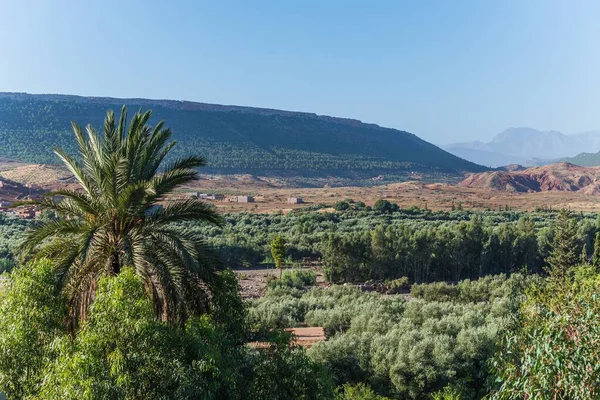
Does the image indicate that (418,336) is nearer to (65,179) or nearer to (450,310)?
(450,310)

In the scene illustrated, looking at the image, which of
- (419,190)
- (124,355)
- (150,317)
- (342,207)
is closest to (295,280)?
(150,317)

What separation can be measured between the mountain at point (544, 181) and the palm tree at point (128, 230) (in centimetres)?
12102

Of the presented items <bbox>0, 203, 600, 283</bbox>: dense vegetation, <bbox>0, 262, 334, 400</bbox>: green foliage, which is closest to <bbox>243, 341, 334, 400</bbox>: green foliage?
<bbox>0, 262, 334, 400</bbox>: green foliage

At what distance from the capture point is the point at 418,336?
1578 cm

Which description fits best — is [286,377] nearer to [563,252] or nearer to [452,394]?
[452,394]

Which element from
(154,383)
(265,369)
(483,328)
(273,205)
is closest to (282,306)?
(483,328)

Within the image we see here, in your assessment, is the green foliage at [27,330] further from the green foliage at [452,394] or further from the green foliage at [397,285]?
the green foliage at [397,285]

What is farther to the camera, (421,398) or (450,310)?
(450,310)

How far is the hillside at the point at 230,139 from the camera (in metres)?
136

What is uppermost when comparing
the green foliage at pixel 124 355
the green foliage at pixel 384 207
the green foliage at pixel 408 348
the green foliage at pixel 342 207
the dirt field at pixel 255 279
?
Answer: the green foliage at pixel 124 355

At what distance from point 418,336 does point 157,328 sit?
11339mm

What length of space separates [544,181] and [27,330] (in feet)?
448

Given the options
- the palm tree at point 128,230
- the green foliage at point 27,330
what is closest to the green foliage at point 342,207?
the palm tree at point 128,230

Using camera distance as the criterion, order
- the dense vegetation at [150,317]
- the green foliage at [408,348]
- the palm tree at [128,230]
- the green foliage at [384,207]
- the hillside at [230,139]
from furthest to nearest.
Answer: the hillside at [230,139] < the green foliage at [384,207] < the green foliage at [408,348] < the palm tree at [128,230] < the dense vegetation at [150,317]
